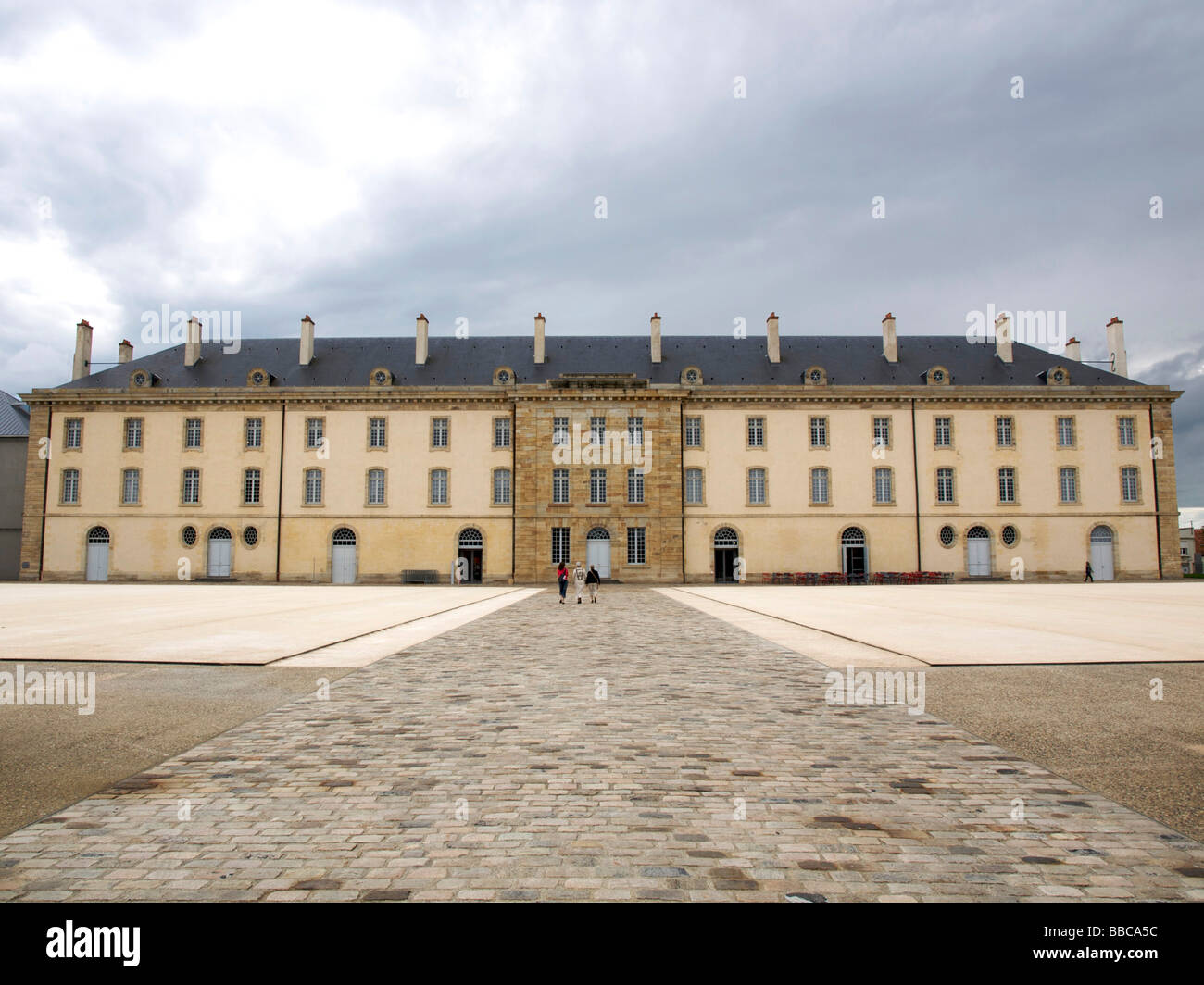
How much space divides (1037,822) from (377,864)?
3.26 m

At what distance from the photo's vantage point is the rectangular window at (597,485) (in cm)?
3978

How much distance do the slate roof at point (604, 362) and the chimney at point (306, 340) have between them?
1.95ft

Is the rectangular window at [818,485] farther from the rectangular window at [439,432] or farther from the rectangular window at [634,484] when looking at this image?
the rectangular window at [439,432]

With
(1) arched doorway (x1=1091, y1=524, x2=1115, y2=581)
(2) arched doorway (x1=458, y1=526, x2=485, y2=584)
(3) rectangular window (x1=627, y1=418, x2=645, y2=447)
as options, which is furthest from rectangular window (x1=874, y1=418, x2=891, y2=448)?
(2) arched doorway (x1=458, y1=526, x2=485, y2=584)

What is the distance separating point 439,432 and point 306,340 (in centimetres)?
1007

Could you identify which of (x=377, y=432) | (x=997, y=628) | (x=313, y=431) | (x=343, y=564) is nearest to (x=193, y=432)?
(x=313, y=431)

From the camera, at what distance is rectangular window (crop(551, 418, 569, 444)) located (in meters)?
39.7

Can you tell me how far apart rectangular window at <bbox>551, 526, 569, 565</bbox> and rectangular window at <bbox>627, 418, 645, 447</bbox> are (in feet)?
19.0

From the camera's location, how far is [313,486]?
132ft

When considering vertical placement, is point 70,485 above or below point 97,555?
above

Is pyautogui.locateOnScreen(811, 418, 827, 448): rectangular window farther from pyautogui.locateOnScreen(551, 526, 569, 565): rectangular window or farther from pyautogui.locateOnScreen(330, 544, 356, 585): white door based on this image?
pyautogui.locateOnScreen(330, 544, 356, 585): white door

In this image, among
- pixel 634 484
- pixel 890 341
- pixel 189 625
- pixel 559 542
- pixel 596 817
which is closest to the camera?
pixel 596 817

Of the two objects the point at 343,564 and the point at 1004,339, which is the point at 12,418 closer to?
the point at 343,564
